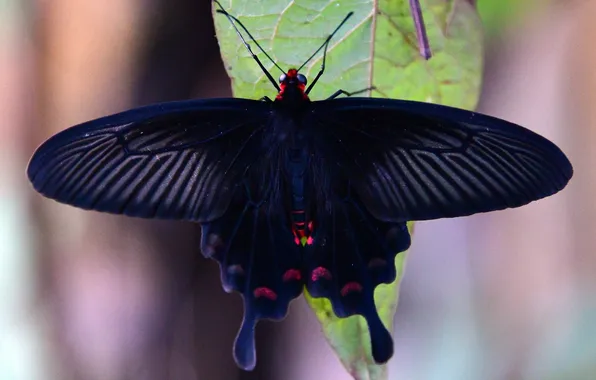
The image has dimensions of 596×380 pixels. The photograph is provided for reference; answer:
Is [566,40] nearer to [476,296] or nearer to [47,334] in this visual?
[476,296]

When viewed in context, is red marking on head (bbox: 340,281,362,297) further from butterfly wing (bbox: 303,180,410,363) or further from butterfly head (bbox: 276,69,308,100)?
butterfly head (bbox: 276,69,308,100)

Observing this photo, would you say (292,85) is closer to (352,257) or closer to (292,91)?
(292,91)

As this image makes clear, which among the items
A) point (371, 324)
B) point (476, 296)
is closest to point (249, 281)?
point (371, 324)

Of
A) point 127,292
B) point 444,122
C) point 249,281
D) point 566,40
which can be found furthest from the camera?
point 127,292

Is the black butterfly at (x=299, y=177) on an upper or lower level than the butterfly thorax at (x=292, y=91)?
lower

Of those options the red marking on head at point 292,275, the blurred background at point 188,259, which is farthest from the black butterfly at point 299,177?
the blurred background at point 188,259

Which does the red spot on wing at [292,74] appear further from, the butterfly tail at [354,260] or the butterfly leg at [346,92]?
the butterfly tail at [354,260]
